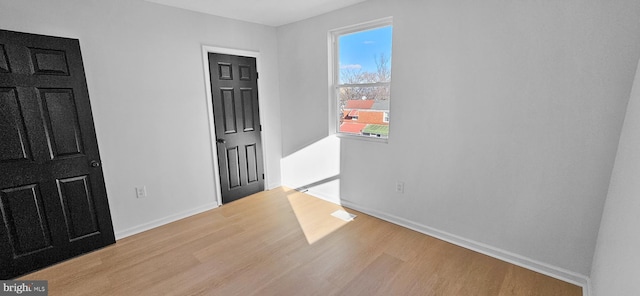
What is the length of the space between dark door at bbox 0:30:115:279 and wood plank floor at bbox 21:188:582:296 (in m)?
0.22

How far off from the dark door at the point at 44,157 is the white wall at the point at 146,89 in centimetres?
12

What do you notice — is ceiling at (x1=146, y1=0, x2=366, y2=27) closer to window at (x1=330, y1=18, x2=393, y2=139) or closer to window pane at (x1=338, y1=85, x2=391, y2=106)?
window at (x1=330, y1=18, x2=393, y2=139)

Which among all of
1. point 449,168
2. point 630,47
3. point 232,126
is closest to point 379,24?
point 449,168

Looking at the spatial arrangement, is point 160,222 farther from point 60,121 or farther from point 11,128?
point 11,128

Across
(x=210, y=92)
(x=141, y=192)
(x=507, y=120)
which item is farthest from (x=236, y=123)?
(x=507, y=120)

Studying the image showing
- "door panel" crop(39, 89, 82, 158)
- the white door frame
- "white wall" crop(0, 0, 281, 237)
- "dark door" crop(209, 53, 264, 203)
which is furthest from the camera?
"dark door" crop(209, 53, 264, 203)

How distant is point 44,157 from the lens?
7.38 feet

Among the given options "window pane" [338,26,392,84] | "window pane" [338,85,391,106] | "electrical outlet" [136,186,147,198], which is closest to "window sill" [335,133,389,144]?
"window pane" [338,85,391,106]

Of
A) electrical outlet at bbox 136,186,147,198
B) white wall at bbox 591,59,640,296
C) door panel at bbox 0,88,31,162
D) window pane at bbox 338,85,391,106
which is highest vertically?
window pane at bbox 338,85,391,106

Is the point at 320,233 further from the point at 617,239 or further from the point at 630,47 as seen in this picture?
the point at 630,47

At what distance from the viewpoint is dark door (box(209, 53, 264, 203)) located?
3393mm

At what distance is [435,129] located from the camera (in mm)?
2555

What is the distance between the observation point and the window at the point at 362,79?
114 inches

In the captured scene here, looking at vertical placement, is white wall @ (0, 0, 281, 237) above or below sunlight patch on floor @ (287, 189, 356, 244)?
above
